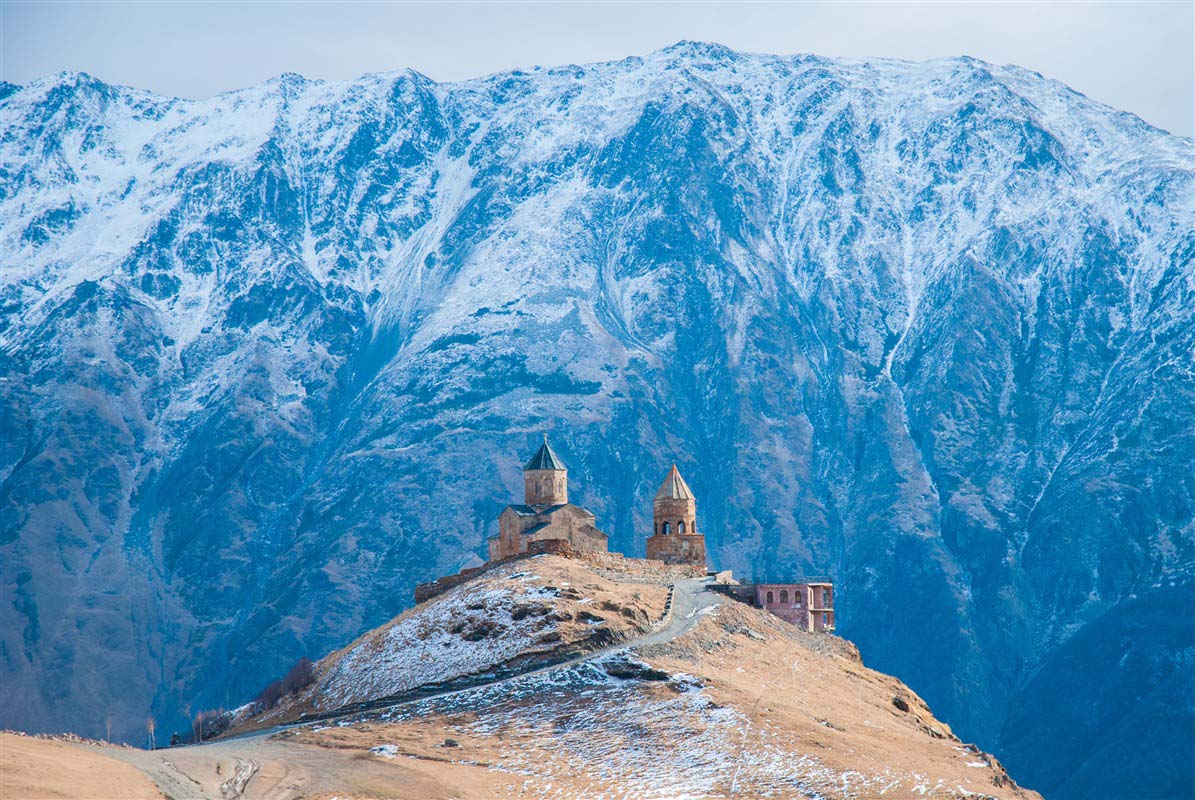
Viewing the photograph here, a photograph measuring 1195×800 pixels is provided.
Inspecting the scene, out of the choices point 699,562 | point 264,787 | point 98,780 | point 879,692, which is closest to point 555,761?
point 264,787

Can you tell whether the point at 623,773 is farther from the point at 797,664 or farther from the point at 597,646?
the point at 797,664

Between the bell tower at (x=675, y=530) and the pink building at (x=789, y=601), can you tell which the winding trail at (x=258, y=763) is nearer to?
the pink building at (x=789, y=601)

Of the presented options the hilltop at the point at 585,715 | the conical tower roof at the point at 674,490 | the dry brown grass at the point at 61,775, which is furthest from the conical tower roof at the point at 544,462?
the dry brown grass at the point at 61,775

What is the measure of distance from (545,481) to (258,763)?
7818cm

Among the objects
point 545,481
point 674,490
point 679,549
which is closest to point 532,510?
point 545,481

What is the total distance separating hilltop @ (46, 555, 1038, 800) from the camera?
101 metres

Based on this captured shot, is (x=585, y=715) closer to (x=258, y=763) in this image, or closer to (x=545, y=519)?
(x=258, y=763)

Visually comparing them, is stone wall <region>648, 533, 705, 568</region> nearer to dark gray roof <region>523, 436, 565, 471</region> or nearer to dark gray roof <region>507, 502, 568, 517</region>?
dark gray roof <region>507, 502, 568, 517</region>

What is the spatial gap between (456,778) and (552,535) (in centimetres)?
6917

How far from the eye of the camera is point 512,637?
12600 centimetres

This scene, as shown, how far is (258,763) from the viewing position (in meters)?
101

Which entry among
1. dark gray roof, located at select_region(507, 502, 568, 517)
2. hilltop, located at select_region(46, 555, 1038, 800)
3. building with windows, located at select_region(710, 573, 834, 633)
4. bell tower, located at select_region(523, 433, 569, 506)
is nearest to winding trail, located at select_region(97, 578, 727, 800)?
hilltop, located at select_region(46, 555, 1038, 800)

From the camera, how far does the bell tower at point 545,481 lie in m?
176

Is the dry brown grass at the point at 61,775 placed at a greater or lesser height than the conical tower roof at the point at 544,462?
lesser
